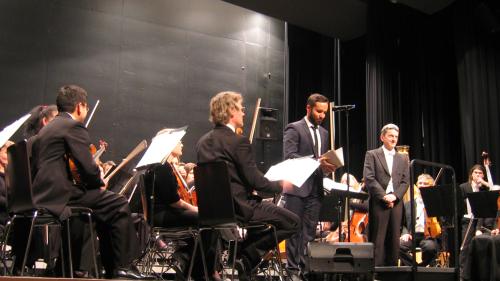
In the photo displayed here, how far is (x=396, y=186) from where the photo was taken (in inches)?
245

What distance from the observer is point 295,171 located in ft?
13.6

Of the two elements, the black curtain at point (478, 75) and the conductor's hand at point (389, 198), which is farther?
the black curtain at point (478, 75)

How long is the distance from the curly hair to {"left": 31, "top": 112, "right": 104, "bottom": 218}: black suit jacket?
0.92 metres

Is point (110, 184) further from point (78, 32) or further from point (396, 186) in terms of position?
point (78, 32)

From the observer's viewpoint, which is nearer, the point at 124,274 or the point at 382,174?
the point at 124,274

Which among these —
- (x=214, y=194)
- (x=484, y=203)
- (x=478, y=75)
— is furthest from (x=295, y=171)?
(x=478, y=75)

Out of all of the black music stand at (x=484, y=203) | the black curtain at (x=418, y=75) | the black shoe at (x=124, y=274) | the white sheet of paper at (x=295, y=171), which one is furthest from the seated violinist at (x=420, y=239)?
the black shoe at (x=124, y=274)

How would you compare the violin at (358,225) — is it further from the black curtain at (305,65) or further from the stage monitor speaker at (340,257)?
the black curtain at (305,65)

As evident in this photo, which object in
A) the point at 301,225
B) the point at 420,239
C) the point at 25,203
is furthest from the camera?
the point at 420,239

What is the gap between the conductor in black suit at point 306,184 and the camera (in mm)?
5004

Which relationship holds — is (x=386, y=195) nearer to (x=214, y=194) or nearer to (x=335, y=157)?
(x=335, y=157)

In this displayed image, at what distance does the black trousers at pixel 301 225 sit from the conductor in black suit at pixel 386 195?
1160 mm

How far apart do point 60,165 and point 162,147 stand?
0.73 meters

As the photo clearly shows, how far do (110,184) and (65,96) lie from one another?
142 centimetres
